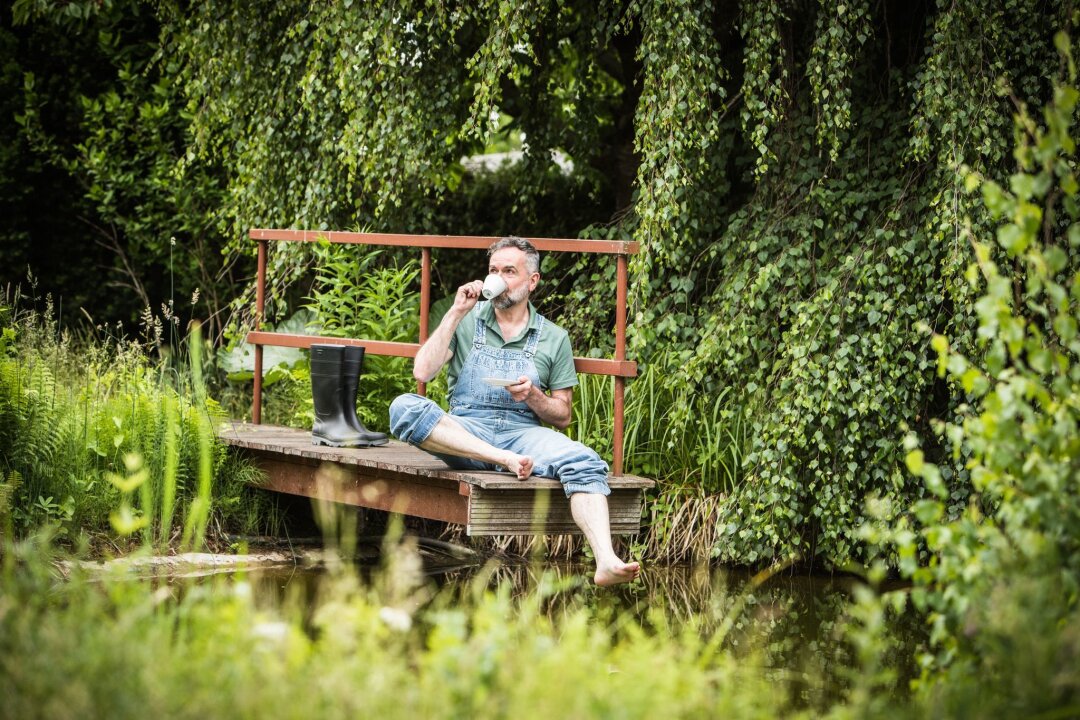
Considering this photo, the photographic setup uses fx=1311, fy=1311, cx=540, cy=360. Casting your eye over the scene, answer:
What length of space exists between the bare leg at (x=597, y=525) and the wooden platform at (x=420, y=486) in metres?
0.16

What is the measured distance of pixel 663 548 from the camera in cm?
604

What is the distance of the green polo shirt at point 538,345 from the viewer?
4952mm

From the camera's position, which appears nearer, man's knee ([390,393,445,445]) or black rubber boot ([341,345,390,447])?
man's knee ([390,393,445,445])

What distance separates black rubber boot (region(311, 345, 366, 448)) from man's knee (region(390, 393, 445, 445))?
32.2 inches

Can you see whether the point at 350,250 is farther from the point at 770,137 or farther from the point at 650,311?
the point at 770,137

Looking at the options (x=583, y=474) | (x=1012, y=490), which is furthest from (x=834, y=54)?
(x=1012, y=490)

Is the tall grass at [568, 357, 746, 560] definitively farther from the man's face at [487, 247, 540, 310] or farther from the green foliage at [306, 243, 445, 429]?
the man's face at [487, 247, 540, 310]

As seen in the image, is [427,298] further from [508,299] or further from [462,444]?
[462,444]

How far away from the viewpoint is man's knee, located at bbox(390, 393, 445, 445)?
15.5 ft

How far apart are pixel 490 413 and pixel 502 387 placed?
0.40 ft

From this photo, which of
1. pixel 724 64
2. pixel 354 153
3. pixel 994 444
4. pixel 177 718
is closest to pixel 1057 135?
pixel 994 444

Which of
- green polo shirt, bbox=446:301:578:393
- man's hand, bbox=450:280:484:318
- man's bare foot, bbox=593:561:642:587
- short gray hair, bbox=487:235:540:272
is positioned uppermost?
short gray hair, bbox=487:235:540:272

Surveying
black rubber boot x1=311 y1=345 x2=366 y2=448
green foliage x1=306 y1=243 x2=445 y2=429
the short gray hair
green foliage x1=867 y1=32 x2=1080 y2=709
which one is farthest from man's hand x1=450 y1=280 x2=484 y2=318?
green foliage x1=867 y1=32 x2=1080 y2=709

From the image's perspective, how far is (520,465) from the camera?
4641mm
